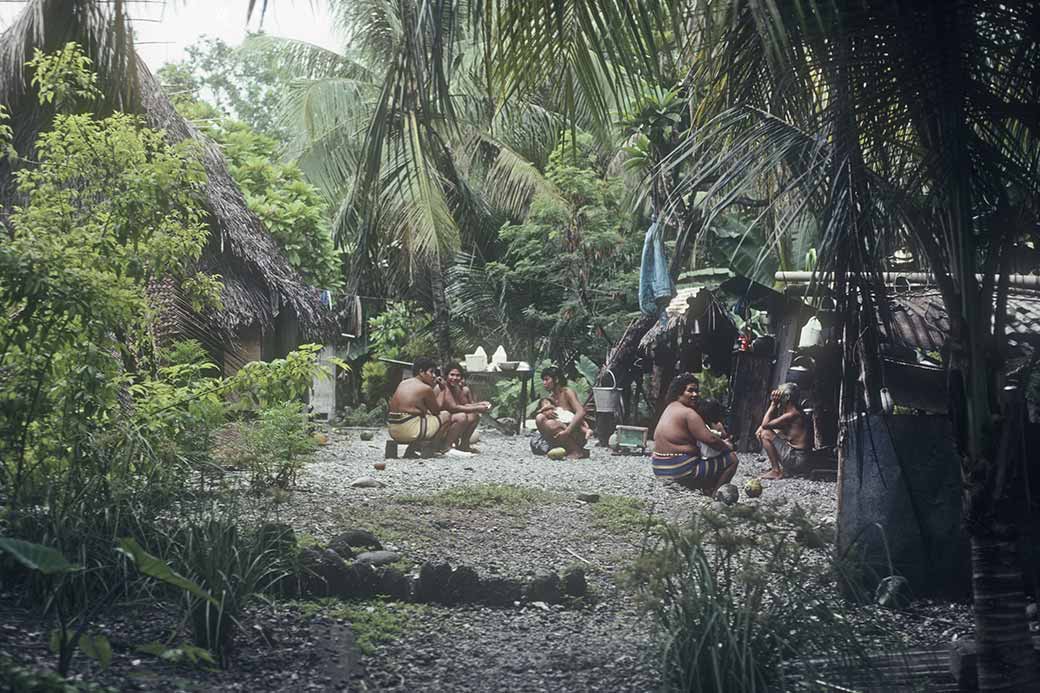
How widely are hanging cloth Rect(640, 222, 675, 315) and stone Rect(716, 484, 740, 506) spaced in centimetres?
249

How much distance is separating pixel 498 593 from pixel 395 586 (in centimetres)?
50

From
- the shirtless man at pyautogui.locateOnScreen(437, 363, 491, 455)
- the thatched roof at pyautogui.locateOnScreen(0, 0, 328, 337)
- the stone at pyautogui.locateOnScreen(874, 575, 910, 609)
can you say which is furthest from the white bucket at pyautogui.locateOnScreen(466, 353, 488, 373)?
the stone at pyautogui.locateOnScreen(874, 575, 910, 609)

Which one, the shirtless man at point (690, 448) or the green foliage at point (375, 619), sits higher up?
the shirtless man at point (690, 448)

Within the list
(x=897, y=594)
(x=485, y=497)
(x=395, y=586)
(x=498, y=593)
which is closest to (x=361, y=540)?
(x=395, y=586)

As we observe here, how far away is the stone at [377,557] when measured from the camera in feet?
17.1

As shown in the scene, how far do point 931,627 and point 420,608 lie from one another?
2.31 meters

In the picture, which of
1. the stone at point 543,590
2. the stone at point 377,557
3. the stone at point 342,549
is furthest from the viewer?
the stone at point 342,549

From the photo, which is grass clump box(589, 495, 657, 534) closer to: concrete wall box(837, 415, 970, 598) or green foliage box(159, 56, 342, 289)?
concrete wall box(837, 415, 970, 598)

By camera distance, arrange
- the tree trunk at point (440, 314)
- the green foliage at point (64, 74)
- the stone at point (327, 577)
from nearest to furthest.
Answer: the stone at point (327, 577) < the green foliage at point (64, 74) < the tree trunk at point (440, 314)

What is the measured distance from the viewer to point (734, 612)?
3197mm

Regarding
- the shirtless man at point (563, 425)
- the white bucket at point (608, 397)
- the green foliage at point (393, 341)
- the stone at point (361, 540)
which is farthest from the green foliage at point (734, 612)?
the green foliage at point (393, 341)

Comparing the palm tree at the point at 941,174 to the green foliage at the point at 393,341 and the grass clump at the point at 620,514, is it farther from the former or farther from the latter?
the green foliage at the point at 393,341

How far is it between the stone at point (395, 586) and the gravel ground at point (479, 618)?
6.7 inches

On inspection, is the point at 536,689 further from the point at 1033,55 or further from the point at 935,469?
the point at 1033,55
